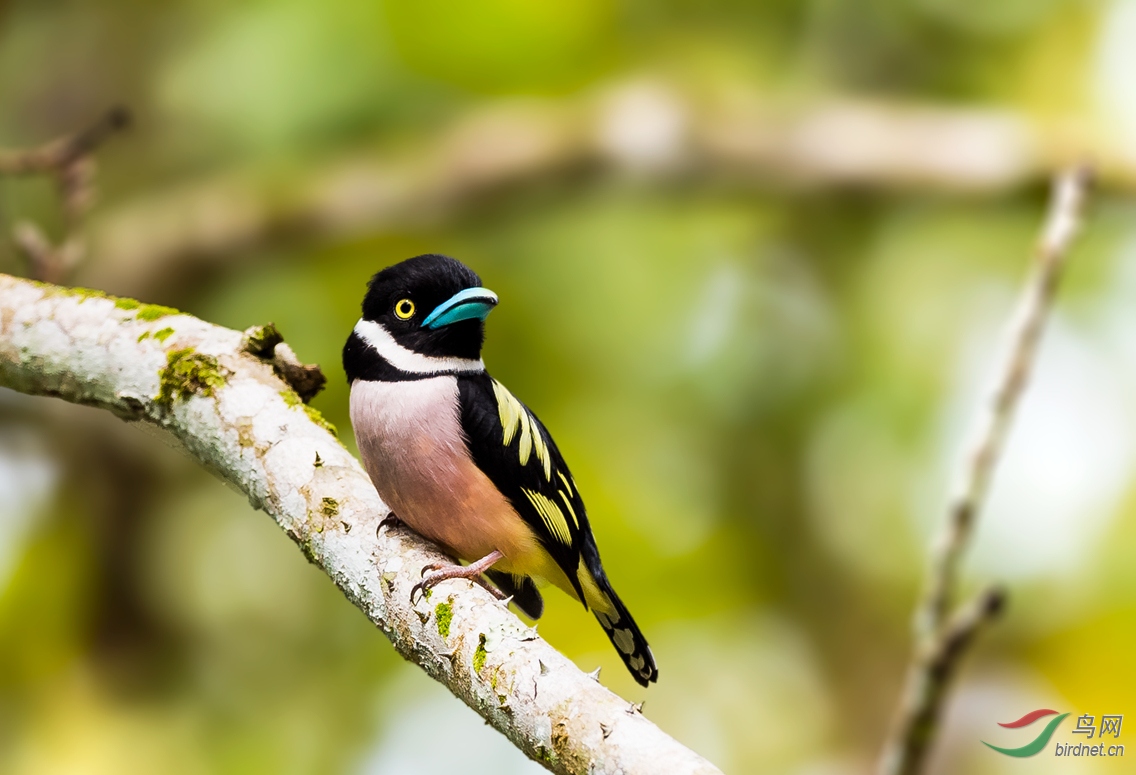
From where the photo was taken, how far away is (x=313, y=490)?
9.48 ft

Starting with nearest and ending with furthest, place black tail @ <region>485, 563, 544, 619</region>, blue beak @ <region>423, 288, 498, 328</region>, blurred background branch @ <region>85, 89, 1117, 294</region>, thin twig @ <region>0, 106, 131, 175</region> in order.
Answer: blue beak @ <region>423, 288, 498, 328</region>, black tail @ <region>485, 563, 544, 619</region>, thin twig @ <region>0, 106, 131, 175</region>, blurred background branch @ <region>85, 89, 1117, 294</region>

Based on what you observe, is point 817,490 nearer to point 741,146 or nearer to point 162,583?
point 741,146

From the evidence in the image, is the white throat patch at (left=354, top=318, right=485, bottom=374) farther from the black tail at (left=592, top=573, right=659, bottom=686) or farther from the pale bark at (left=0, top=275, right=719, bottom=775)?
the black tail at (left=592, top=573, right=659, bottom=686)

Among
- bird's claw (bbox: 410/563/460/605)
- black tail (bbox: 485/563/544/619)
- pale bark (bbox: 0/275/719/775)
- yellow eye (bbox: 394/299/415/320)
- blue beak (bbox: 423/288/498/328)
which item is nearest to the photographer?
pale bark (bbox: 0/275/719/775)

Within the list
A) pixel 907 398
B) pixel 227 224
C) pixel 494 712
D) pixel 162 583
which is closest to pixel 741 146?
pixel 907 398

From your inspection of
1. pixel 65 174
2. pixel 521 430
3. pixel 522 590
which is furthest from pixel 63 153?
pixel 522 590

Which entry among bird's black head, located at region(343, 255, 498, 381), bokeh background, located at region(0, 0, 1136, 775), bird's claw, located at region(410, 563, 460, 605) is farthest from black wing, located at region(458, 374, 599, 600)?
bokeh background, located at region(0, 0, 1136, 775)

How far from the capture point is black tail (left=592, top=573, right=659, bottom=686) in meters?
3.41

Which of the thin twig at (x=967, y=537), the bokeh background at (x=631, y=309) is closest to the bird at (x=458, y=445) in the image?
the thin twig at (x=967, y=537)

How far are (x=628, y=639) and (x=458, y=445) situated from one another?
88cm

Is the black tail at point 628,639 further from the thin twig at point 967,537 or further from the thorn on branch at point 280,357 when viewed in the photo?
the thorn on branch at point 280,357

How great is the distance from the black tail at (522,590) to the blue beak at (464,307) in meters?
0.96

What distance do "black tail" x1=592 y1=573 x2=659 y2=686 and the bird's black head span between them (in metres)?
0.88

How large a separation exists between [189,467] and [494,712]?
22.9 ft
